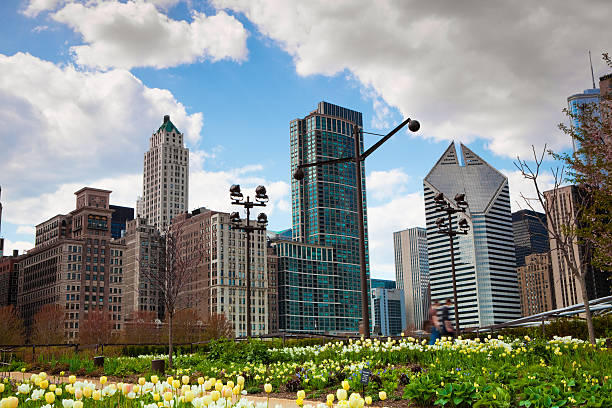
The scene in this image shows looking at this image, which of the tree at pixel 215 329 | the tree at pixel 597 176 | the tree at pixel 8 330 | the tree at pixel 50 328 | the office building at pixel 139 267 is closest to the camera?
the tree at pixel 597 176

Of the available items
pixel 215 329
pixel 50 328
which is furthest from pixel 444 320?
pixel 50 328

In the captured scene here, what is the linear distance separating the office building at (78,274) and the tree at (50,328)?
1077 inches

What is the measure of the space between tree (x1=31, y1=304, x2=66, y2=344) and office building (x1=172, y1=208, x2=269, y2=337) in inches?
1782

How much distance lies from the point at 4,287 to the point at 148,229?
175 ft

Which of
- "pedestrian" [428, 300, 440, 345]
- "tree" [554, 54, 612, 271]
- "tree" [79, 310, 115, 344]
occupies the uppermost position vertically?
"tree" [554, 54, 612, 271]

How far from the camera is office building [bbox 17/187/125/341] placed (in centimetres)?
16200

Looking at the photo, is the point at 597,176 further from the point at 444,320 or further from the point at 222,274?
the point at 222,274

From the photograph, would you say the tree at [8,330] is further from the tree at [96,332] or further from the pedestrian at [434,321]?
the pedestrian at [434,321]

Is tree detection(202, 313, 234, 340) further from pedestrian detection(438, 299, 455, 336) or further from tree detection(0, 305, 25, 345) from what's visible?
pedestrian detection(438, 299, 455, 336)

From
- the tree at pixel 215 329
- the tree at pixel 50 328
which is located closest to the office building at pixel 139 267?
the tree at pixel 50 328

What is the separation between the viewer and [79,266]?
165 m

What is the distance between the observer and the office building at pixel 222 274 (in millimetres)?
174500

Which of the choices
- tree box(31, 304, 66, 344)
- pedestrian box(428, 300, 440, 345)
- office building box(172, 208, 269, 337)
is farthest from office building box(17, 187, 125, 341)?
Result: pedestrian box(428, 300, 440, 345)

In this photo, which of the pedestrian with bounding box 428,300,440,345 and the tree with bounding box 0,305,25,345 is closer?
the pedestrian with bounding box 428,300,440,345
